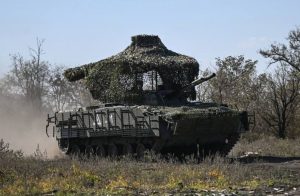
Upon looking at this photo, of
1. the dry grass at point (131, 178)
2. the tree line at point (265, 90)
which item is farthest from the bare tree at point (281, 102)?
the dry grass at point (131, 178)

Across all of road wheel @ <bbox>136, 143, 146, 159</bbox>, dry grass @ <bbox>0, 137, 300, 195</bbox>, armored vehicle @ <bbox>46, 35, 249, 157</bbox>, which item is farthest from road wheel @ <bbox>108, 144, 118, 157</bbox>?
dry grass @ <bbox>0, 137, 300, 195</bbox>

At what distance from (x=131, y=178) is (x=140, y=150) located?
721cm

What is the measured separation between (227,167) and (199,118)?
4475 mm

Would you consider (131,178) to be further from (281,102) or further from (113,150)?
(281,102)

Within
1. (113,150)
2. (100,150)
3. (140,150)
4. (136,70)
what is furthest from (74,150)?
(140,150)

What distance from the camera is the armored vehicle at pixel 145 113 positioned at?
1956cm

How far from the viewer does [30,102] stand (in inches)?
2422

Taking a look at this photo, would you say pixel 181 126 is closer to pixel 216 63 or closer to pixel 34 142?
pixel 34 142

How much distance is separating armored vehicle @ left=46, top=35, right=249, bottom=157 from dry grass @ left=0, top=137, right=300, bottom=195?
3661 mm

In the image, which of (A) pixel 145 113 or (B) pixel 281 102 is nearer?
(A) pixel 145 113

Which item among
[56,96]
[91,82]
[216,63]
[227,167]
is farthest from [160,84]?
[56,96]

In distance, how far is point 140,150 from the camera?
20.7 meters

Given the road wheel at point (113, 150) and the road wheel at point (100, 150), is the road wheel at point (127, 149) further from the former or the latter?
the road wheel at point (100, 150)

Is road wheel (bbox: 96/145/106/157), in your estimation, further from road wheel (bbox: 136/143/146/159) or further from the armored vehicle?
road wheel (bbox: 136/143/146/159)
